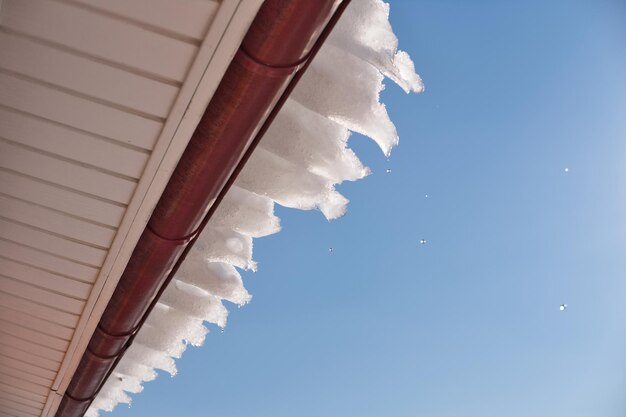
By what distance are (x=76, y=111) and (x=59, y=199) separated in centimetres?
47

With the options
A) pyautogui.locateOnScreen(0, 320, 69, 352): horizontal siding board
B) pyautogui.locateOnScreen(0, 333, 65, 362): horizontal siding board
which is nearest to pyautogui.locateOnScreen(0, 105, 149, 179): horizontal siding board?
pyautogui.locateOnScreen(0, 320, 69, 352): horizontal siding board

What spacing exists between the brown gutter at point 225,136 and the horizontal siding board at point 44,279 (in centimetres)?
15

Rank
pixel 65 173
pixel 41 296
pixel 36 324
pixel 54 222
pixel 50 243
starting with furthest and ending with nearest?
pixel 36 324, pixel 41 296, pixel 50 243, pixel 54 222, pixel 65 173

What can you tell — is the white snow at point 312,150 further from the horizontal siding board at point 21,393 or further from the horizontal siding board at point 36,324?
the horizontal siding board at point 21,393

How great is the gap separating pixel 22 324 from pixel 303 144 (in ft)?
5.84

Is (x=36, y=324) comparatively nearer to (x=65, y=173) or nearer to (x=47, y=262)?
(x=47, y=262)

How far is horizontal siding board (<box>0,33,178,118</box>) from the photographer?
6.18 feet

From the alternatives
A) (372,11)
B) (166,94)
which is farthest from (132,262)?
(372,11)

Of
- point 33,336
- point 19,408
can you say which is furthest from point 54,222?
point 19,408

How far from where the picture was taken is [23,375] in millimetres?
3725

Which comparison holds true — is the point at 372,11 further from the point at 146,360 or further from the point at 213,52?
the point at 146,360

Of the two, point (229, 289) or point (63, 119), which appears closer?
point (63, 119)

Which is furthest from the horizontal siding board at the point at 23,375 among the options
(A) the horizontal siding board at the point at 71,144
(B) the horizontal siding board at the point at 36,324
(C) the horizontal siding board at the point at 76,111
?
(C) the horizontal siding board at the point at 76,111

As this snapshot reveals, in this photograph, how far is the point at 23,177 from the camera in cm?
232
